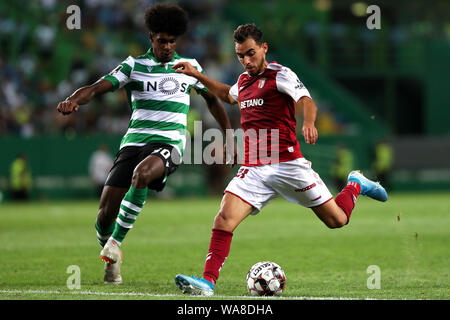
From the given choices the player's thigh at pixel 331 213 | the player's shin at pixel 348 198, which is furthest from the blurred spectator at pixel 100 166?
the player's thigh at pixel 331 213

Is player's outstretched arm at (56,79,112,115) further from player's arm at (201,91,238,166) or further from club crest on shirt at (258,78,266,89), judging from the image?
club crest on shirt at (258,78,266,89)

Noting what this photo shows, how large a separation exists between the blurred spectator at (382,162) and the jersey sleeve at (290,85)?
19.2m

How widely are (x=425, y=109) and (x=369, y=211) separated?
14.0 m

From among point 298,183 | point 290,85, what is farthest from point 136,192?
point 290,85

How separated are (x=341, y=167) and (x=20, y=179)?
32.2 ft

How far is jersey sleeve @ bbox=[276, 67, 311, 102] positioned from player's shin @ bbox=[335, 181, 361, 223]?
1308 millimetres

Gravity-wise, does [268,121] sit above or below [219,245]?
above

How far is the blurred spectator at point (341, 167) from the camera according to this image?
2461 cm

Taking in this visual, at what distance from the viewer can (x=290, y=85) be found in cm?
671

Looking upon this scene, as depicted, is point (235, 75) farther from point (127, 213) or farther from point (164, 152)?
point (127, 213)

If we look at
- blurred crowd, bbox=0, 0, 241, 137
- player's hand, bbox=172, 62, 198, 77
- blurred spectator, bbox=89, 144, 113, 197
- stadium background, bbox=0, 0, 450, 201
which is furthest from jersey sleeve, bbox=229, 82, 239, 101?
stadium background, bbox=0, 0, 450, 201

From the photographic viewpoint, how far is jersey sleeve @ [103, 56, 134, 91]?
24.8 ft

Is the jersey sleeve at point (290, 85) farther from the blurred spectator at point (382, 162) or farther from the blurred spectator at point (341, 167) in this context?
the blurred spectator at point (382, 162)

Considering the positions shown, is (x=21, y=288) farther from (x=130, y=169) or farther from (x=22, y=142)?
(x=22, y=142)
